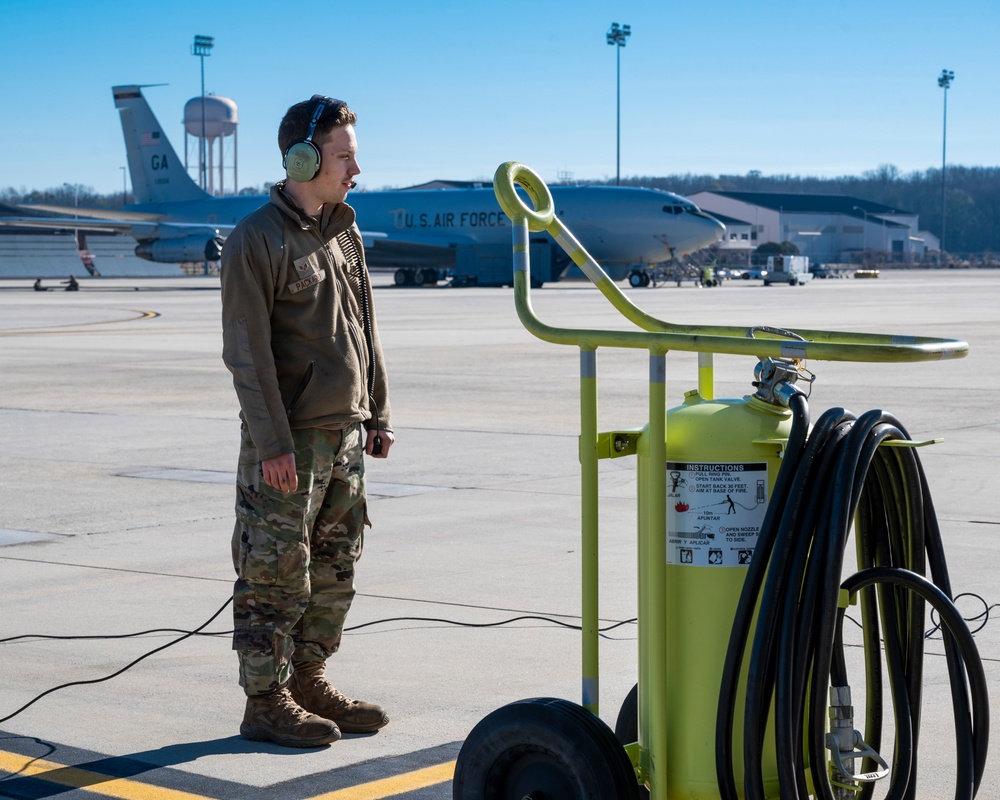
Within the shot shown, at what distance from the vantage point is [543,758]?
3.64 meters

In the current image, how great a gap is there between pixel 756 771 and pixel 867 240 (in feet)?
528

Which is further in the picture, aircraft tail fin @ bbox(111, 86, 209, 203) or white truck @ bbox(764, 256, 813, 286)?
aircraft tail fin @ bbox(111, 86, 209, 203)

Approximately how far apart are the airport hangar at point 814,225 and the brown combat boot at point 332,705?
142 m

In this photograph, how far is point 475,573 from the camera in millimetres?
7121

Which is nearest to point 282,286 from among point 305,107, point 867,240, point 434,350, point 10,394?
point 305,107

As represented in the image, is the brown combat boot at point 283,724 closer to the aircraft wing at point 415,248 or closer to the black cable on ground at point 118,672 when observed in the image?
the black cable on ground at point 118,672

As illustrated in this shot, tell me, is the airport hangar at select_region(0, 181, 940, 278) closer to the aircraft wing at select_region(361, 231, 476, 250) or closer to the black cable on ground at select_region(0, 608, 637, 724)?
the aircraft wing at select_region(361, 231, 476, 250)

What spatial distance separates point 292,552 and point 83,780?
Answer: 92 cm

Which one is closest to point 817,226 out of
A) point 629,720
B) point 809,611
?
point 629,720

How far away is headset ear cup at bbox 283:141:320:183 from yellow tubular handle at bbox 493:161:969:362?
79cm

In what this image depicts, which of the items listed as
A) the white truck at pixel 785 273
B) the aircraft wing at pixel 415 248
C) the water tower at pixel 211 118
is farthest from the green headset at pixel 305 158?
the water tower at pixel 211 118

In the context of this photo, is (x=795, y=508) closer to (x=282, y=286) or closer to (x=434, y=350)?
(x=282, y=286)

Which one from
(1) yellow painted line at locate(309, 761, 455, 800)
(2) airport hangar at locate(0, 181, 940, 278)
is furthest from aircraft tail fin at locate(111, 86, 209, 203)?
(1) yellow painted line at locate(309, 761, 455, 800)

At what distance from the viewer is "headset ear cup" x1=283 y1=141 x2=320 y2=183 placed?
454 cm
